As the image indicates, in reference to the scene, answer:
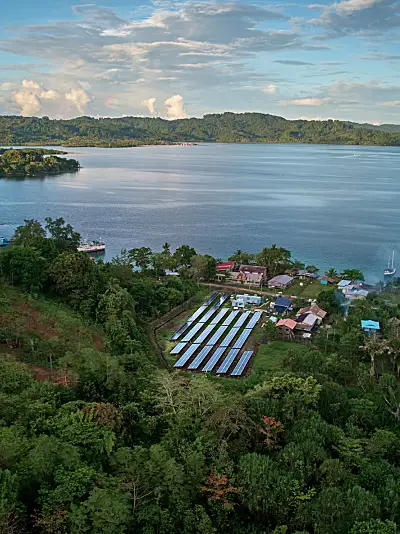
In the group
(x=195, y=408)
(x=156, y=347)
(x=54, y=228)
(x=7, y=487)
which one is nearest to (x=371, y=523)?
(x=195, y=408)

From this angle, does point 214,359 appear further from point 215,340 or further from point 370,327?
point 370,327

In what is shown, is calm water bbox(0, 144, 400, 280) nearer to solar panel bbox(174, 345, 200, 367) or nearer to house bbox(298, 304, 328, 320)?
house bbox(298, 304, 328, 320)

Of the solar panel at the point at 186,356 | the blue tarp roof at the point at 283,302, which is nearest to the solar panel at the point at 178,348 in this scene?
the solar panel at the point at 186,356

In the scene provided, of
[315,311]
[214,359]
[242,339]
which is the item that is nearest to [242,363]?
[214,359]

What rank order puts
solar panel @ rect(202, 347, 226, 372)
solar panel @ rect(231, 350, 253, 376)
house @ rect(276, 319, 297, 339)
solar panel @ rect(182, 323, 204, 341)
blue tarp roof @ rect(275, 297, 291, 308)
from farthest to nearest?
blue tarp roof @ rect(275, 297, 291, 308) < house @ rect(276, 319, 297, 339) < solar panel @ rect(182, 323, 204, 341) < solar panel @ rect(202, 347, 226, 372) < solar panel @ rect(231, 350, 253, 376)

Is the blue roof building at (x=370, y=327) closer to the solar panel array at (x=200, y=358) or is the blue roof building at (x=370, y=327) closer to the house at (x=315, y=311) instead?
the house at (x=315, y=311)

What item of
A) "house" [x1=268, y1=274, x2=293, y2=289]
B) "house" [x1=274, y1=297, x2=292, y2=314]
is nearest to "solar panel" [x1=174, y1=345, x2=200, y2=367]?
"house" [x1=274, y1=297, x2=292, y2=314]

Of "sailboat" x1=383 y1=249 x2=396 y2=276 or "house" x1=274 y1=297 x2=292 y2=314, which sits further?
"sailboat" x1=383 y1=249 x2=396 y2=276
